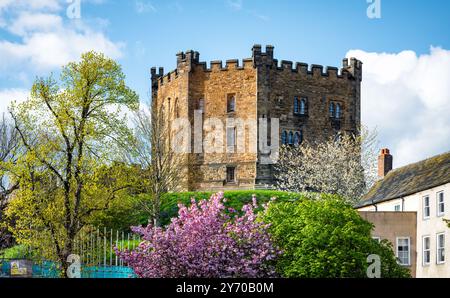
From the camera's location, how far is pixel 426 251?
34688 millimetres

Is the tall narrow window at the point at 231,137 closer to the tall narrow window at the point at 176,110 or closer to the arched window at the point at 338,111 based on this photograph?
the tall narrow window at the point at 176,110

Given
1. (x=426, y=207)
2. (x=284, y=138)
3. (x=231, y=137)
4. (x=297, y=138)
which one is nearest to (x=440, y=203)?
(x=426, y=207)

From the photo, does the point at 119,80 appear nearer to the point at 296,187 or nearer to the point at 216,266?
the point at 216,266

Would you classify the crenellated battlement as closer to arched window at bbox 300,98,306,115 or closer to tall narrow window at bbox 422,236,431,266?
arched window at bbox 300,98,306,115

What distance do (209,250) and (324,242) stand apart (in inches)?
143

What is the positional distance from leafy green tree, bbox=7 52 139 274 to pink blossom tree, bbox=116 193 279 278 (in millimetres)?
2321

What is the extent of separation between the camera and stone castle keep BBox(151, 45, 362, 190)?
2395 inches

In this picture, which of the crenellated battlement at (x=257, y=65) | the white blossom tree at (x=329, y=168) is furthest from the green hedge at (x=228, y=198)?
the crenellated battlement at (x=257, y=65)

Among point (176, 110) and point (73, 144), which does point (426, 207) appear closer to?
point (73, 144)

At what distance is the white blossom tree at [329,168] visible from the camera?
54.3 m

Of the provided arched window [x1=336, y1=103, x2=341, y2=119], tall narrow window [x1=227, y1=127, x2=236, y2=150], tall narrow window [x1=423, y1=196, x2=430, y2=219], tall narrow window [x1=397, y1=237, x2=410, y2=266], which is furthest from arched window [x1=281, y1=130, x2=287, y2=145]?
tall narrow window [x1=423, y1=196, x2=430, y2=219]

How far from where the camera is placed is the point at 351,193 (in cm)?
5209
